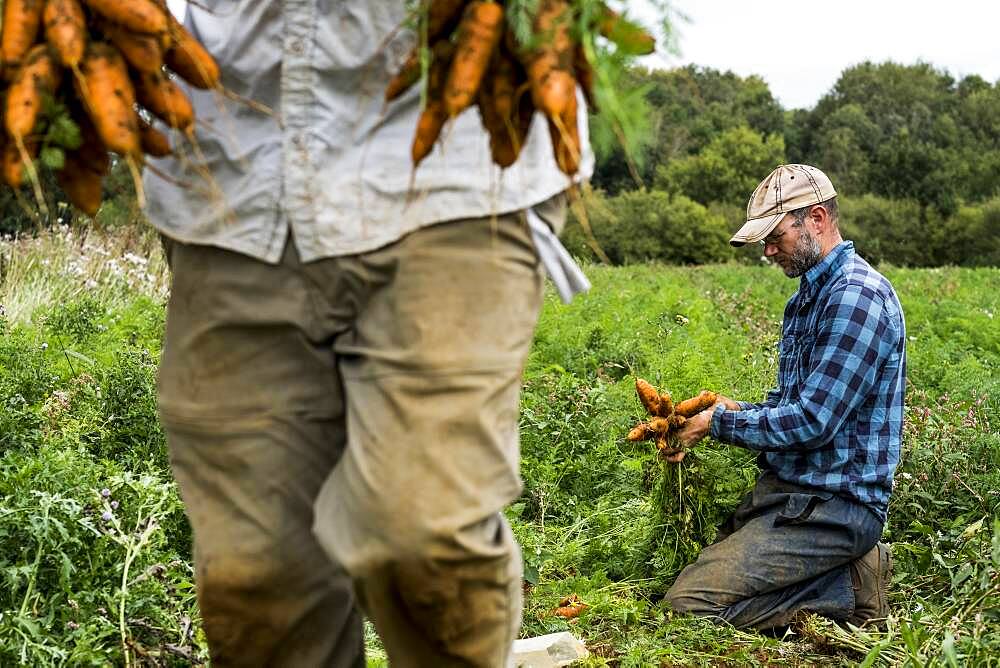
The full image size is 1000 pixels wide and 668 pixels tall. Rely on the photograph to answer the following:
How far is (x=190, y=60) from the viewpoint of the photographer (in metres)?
2.01

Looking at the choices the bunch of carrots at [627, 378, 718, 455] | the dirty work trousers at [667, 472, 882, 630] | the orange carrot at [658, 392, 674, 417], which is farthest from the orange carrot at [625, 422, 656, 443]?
the dirty work trousers at [667, 472, 882, 630]

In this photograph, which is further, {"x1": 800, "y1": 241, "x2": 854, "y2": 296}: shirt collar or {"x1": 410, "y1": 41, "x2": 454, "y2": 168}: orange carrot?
{"x1": 800, "y1": 241, "x2": 854, "y2": 296}: shirt collar

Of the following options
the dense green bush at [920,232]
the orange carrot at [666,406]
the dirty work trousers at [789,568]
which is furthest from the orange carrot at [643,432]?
the dense green bush at [920,232]

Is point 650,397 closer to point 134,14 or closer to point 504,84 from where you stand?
point 504,84

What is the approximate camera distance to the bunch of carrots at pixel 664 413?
448cm

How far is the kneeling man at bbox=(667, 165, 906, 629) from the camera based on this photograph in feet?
14.1

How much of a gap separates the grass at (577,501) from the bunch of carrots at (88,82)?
1.26 metres

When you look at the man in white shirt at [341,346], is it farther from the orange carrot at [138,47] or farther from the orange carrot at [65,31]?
the orange carrot at [65,31]

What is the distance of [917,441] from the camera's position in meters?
5.02

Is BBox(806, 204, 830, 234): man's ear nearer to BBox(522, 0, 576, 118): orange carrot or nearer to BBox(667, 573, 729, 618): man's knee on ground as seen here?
BBox(667, 573, 729, 618): man's knee on ground

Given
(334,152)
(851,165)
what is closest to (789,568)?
(334,152)

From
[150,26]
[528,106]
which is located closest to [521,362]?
[528,106]

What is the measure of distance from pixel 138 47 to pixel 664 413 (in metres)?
2.98

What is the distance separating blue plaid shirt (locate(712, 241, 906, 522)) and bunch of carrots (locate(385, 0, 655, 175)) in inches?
103
